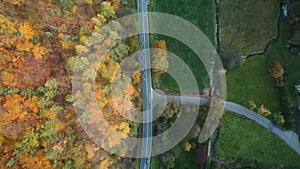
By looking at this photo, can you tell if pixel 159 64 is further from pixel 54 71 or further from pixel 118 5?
pixel 54 71

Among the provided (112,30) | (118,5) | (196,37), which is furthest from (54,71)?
(196,37)

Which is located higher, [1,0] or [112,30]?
[1,0]

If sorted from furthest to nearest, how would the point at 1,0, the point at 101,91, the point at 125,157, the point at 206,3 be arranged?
the point at 206,3 < the point at 125,157 < the point at 101,91 < the point at 1,0

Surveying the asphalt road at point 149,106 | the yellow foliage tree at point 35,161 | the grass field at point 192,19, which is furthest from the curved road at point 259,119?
the yellow foliage tree at point 35,161

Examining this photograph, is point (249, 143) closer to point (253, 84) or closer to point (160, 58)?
point (253, 84)

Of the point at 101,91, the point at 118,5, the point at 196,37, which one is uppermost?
the point at 118,5
